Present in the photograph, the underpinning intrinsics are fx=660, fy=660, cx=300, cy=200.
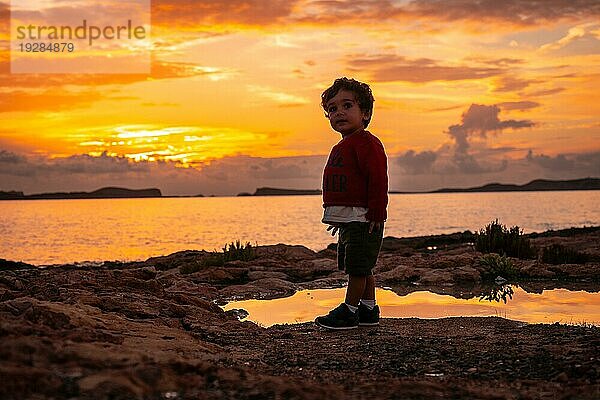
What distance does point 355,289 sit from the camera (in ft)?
19.9

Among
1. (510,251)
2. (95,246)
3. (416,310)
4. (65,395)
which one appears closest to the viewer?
(65,395)

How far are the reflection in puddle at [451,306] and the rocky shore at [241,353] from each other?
27.6 inches

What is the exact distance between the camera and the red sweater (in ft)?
19.6

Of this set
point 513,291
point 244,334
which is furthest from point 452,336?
point 513,291

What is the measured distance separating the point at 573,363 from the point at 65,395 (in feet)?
9.56

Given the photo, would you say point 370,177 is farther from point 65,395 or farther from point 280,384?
point 65,395

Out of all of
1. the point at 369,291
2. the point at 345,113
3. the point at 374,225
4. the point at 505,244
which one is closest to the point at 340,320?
the point at 369,291

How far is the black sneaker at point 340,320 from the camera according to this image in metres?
5.88

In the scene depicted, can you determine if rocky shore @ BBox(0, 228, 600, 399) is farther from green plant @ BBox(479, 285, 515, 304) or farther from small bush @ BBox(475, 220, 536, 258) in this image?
small bush @ BBox(475, 220, 536, 258)

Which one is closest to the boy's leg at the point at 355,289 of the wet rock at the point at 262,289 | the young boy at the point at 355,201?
the young boy at the point at 355,201

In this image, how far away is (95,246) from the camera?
32.0 metres

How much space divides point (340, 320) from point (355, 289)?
0.33 meters

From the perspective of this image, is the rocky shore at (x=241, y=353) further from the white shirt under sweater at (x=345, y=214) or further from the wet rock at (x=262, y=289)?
the wet rock at (x=262, y=289)

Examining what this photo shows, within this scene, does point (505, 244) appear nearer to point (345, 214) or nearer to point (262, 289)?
point (262, 289)
